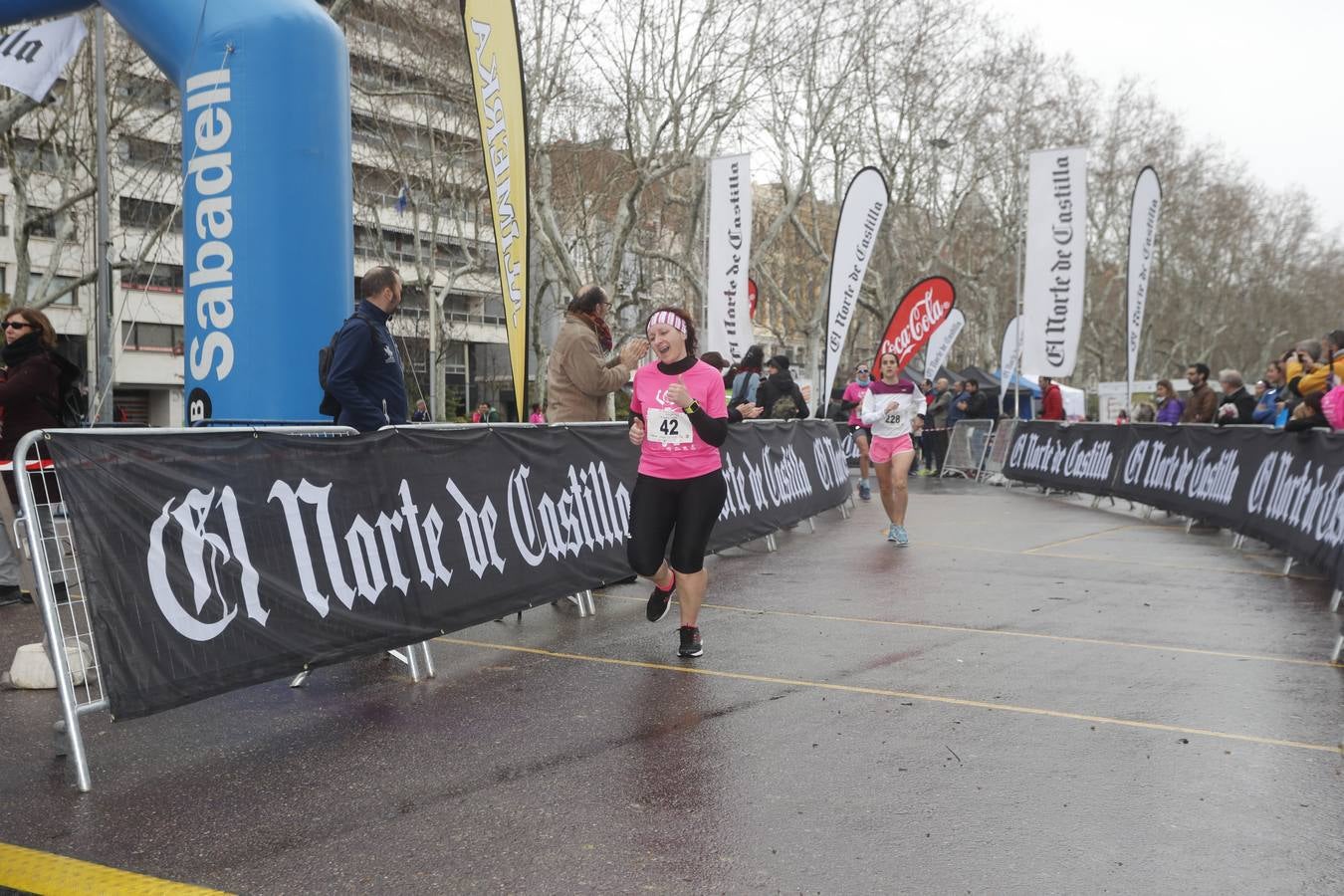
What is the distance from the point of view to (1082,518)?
1564 cm

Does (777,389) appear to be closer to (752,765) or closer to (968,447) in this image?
(968,447)

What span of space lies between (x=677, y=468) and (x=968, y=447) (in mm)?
19076

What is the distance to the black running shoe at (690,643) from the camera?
6742 millimetres

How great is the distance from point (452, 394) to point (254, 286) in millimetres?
54647

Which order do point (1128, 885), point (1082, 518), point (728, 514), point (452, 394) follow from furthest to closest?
point (452, 394) < point (1082, 518) < point (728, 514) < point (1128, 885)

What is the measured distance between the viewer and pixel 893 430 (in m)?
12.1

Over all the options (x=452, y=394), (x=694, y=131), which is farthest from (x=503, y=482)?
(x=452, y=394)

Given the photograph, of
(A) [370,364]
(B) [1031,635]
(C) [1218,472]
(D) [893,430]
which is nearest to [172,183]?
(D) [893,430]

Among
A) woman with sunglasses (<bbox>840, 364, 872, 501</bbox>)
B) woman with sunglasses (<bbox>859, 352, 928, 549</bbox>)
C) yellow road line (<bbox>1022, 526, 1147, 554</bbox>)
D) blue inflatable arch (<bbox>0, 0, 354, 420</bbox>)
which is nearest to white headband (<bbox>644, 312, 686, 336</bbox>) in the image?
blue inflatable arch (<bbox>0, 0, 354, 420</bbox>)

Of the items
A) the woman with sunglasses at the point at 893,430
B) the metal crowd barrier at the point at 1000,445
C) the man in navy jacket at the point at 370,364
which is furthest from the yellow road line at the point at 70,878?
the metal crowd barrier at the point at 1000,445

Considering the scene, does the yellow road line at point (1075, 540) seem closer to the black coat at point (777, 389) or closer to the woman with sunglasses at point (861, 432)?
the woman with sunglasses at point (861, 432)

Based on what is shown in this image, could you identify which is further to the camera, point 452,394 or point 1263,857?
point 452,394

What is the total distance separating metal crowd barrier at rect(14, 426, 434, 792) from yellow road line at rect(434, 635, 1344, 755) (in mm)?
2299

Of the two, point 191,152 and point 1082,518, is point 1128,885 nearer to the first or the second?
point 191,152
